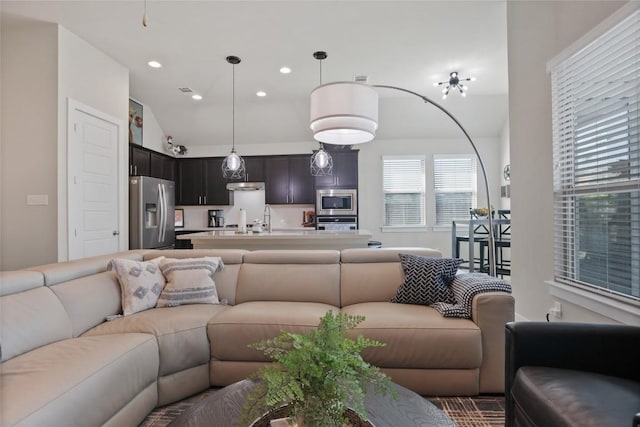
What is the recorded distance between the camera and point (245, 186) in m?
6.27

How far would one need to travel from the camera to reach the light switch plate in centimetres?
338

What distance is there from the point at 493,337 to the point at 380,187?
4.71m

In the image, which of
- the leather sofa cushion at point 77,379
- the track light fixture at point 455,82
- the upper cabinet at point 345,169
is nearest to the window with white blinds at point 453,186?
the upper cabinet at point 345,169

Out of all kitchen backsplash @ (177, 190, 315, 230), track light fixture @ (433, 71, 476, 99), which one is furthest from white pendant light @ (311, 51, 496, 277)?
kitchen backsplash @ (177, 190, 315, 230)

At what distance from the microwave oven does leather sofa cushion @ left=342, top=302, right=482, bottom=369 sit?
423 cm

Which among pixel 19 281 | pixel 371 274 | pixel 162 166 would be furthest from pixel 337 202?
pixel 19 281

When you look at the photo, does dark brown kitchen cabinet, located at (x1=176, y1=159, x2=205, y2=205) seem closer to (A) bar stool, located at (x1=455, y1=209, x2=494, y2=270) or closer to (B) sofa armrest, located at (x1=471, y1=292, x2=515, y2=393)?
(A) bar stool, located at (x1=455, y1=209, x2=494, y2=270)

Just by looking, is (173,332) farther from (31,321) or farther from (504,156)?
(504,156)

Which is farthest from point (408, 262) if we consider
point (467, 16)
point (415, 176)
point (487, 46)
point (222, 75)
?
point (415, 176)

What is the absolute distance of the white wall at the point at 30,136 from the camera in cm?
338

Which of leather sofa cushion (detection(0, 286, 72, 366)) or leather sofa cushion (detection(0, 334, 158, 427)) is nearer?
leather sofa cushion (detection(0, 334, 158, 427))

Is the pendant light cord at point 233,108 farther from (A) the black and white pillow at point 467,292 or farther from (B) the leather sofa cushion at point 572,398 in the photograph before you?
(B) the leather sofa cushion at point 572,398

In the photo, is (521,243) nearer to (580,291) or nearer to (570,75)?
(580,291)

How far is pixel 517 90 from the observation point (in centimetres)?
304
